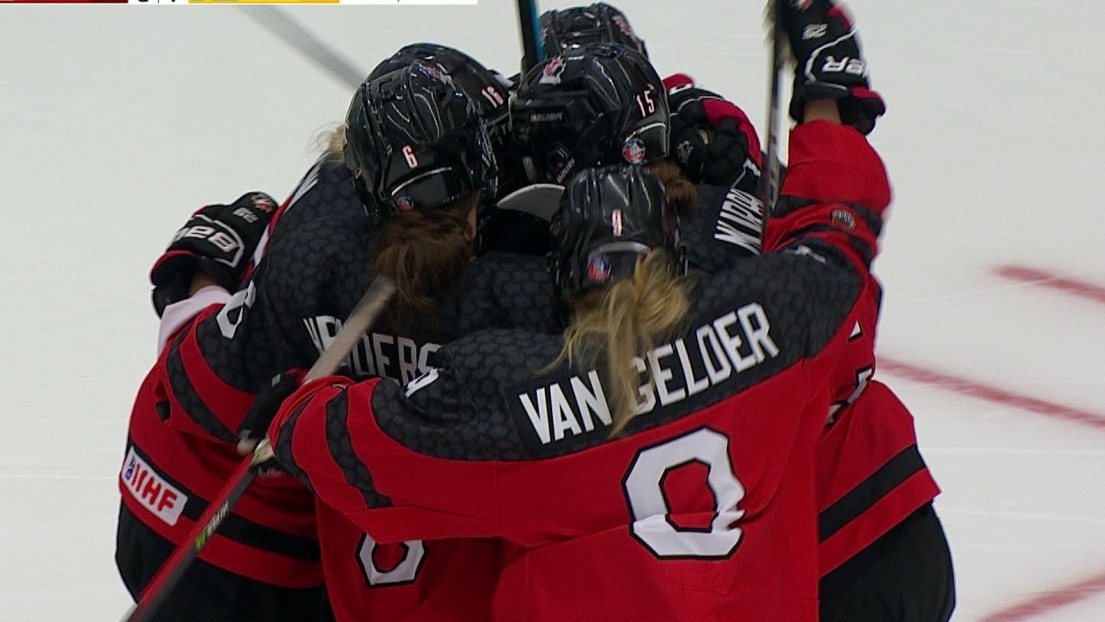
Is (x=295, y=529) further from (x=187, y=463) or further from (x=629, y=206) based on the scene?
(x=629, y=206)

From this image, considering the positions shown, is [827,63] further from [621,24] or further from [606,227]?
[606,227]

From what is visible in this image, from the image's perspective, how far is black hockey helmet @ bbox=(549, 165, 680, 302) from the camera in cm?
164

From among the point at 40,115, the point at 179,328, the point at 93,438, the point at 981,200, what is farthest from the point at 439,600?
the point at 40,115

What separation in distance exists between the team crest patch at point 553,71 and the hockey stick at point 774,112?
0.28m

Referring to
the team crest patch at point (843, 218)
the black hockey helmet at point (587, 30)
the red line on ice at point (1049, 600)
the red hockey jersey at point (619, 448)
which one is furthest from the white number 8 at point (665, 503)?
the red line on ice at point (1049, 600)

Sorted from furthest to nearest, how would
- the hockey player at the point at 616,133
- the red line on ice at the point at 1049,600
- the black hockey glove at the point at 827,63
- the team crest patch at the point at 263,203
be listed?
the red line on ice at the point at 1049,600
the team crest patch at the point at 263,203
the black hockey glove at the point at 827,63
the hockey player at the point at 616,133

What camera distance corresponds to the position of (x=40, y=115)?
428cm

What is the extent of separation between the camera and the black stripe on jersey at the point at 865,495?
208cm

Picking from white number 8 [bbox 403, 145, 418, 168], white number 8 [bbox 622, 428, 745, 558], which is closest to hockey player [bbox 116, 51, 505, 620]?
white number 8 [bbox 403, 145, 418, 168]

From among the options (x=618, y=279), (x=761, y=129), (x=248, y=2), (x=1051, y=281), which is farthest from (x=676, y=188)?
(x=248, y=2)

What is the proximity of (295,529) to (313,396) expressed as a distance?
1.60 feet

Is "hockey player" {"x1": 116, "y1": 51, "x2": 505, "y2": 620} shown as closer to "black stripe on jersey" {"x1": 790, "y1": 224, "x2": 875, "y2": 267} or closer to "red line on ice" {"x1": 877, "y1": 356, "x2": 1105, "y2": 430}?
"black stripe on jersey" {"x1": 790, "y1": 224, "x2": 875, "y2": 267}

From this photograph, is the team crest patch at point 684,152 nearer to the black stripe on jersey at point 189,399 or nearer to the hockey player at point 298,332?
the hockey player at point 298,332

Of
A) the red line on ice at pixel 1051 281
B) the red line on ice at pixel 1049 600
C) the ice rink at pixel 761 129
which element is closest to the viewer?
the red line on ice at pixel 1049 600
